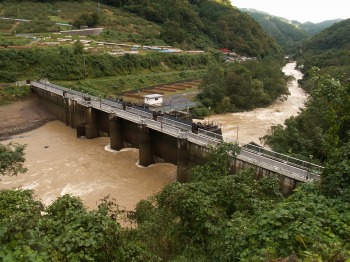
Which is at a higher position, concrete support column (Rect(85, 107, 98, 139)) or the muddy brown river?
concrete support column (Rect(85, 107, 98, 139))

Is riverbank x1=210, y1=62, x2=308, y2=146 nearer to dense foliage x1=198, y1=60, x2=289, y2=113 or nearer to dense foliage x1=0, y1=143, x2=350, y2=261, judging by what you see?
dense foliage x1=198, y1=60, x2=289, y2=113

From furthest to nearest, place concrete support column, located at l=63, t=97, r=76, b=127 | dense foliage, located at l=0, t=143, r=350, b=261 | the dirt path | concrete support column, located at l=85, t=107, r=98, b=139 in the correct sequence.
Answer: concrete support column, located at l=63, t=97, r=76, b=127 → the dirt path → concrete support column, located at l=85, t=107, r=98, b=139 → dense foliage, located at l=0, t=143, r=350, b=261

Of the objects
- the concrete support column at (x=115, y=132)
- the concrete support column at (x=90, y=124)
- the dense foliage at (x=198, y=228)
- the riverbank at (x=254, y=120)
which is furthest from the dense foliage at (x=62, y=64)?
the dense foliage at (x=198, y=228)

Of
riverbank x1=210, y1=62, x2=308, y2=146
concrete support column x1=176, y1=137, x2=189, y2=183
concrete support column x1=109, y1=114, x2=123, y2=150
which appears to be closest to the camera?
concrete support column x1=176, y1=137, x2=189, y2=183

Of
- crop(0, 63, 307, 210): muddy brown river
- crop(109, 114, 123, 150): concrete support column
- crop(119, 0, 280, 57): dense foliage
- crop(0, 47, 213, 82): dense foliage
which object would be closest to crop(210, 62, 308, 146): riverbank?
crop(0, 63, 307, 210): muddy brown river

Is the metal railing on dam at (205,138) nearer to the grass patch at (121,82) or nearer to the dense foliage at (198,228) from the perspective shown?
the dense foliage at (198,228)

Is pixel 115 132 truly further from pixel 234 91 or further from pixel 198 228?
pixel 234 91
